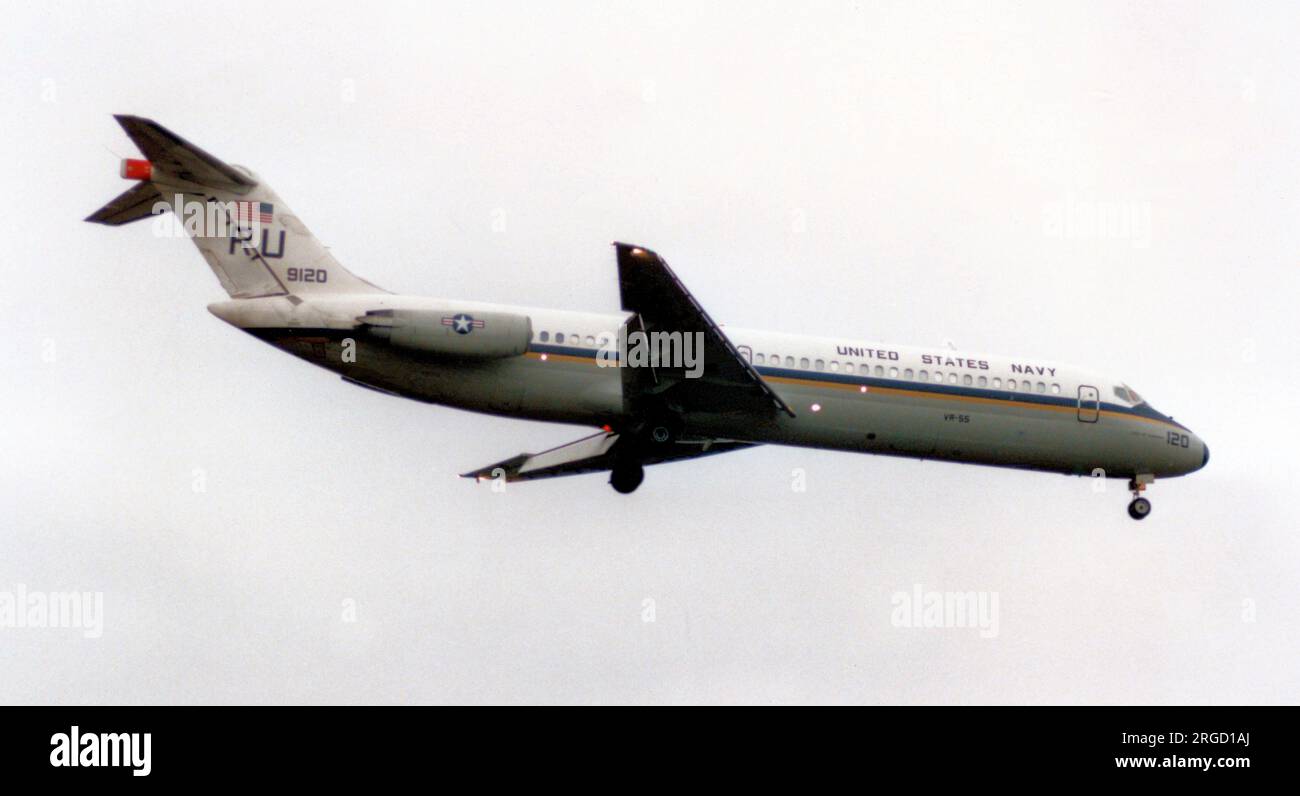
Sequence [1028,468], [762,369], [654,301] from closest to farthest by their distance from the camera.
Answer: [654,301]
[762,369]
[1028,468]

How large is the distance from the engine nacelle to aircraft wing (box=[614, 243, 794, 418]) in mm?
2032

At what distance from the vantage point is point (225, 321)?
27.5m

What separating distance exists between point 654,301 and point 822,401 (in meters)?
4.05

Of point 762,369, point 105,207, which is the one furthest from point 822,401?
point 105,207

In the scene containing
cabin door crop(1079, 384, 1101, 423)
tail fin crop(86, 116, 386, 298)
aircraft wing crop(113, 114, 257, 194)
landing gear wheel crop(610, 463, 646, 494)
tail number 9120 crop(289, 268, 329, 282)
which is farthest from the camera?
landing gear wheel crop(610, 463, 646, 494)

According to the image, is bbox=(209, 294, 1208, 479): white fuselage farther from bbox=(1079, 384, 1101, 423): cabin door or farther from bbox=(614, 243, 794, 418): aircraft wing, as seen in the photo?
bbox=(614, 243, 794, 418): aircraft wing

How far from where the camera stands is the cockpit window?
104 feet

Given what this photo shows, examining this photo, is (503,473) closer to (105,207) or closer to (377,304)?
(377,304)

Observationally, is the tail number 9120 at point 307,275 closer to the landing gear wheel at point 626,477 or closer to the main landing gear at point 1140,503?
the landing gear wheel at point 626,477

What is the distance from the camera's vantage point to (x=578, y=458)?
107 feet

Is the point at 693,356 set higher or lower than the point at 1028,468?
higher

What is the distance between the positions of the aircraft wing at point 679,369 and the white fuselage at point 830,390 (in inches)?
13.4

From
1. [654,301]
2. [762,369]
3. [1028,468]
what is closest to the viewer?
[654,301]

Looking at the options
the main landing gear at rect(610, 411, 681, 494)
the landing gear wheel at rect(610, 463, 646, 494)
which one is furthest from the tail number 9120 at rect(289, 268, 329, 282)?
the landing gear wheel at rect(610, 463, 646, 494)
